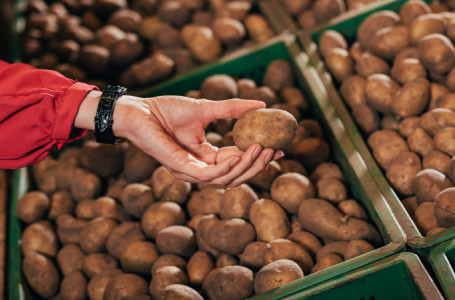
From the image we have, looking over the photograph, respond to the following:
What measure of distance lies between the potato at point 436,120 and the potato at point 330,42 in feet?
2.90

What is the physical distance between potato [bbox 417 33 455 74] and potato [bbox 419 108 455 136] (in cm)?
29

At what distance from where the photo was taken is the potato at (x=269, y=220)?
86.4 inches

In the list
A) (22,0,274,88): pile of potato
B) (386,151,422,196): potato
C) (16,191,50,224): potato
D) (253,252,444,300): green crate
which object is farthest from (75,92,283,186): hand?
(22,0,274,88): pile of potato

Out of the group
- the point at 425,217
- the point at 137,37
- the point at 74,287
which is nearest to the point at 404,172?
the point at 425,217

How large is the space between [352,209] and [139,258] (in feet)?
3.55

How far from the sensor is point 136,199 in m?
2.57

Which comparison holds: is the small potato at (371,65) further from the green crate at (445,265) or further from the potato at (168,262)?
the potato at (168,262)

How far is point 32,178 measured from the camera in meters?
3.15

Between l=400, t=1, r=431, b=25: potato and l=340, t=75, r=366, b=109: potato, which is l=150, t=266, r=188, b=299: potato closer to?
l=340, t=75, r=366, b=109: potato

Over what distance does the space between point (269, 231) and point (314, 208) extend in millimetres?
241

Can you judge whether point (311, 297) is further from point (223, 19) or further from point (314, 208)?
point (223, 19)

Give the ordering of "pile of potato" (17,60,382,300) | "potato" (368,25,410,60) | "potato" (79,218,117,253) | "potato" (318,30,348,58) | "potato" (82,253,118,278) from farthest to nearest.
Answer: "potato" (318,30,348,58)
"potato" (368,25,410,60)
"potato" (79,218,117,253)
"potato" (82,253,118,278)
"pile of potato" (17,60,382,300)

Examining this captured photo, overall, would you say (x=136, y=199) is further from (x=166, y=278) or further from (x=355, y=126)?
(x=355, y=126)

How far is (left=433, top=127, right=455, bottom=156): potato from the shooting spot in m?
2.19
